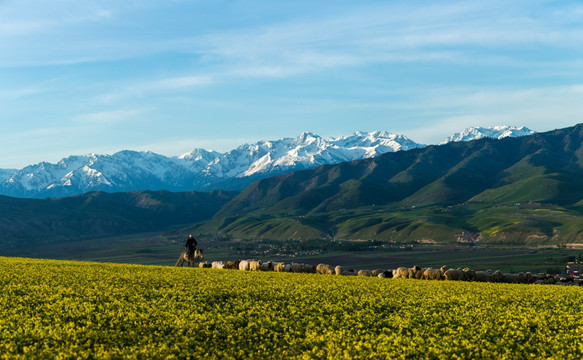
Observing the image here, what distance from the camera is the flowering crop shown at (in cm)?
2544

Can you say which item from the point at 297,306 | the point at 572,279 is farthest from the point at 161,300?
the point at 572,279

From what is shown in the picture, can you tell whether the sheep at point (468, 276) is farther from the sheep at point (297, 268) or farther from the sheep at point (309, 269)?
the sheep at point (297, 268)

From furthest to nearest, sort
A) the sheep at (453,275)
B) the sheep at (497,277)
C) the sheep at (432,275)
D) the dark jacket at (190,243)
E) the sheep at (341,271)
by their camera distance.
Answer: the dark jacket at (190,243), the sheep at (341,271), the sheep at (497,277), the sheep at (432,275), the sheep at (453,275)

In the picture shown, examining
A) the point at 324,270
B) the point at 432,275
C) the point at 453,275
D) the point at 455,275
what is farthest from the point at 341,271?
the point at 455,275

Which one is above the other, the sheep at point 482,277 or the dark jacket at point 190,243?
the dark jacket at point 190,243

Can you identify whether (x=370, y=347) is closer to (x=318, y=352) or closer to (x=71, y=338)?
(x=318, y=352)

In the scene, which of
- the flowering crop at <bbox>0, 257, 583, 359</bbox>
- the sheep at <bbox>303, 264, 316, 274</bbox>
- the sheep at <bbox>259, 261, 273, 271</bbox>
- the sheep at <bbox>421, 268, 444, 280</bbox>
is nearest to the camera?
the flowering crop at <bbox>0, 257, 583, 359</bbox>

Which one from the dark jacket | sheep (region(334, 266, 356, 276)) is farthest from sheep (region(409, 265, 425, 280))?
the dark jacket

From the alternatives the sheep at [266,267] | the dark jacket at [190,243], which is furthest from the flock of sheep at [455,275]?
the dark jacket at [190,243]

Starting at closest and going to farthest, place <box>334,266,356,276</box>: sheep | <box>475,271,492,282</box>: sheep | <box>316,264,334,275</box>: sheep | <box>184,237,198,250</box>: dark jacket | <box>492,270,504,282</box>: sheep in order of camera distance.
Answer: <box>475,271,492,282</box>: sheep < <box>492,270,504,282</box>: sheep < <box>334,266,356,276</box>: sheep < <box>316,264,334,275</box>: sheep < <box>184,237,198,250</box>: dark jacket

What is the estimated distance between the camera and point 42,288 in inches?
1660

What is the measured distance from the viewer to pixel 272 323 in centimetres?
3048

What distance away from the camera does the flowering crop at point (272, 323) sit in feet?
83.5

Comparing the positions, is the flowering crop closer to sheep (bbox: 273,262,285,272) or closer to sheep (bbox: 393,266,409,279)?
sheep (bbox: 393,266,409,279)
